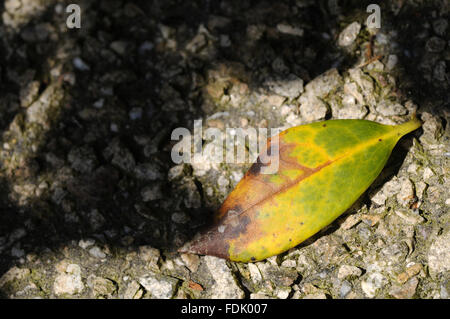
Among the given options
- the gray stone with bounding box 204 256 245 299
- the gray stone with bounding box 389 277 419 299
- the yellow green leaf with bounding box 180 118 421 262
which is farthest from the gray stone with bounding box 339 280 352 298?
the gray stone with bounding box 204 256 245 299

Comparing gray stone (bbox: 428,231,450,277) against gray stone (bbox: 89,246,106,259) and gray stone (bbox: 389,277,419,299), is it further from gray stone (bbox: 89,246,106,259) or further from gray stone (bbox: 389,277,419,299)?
gray stone (bbox: 89,246,106,259)

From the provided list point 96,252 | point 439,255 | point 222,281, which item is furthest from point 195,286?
point 439,255

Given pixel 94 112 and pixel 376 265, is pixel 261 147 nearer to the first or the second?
pixel 376 265

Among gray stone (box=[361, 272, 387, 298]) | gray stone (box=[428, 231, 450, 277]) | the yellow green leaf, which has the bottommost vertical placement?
gray stone (box=[361, 272, 387, 298])

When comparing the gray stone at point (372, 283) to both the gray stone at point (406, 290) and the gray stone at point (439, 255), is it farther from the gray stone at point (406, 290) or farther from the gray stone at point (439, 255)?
the gray stone at point (439, 255)

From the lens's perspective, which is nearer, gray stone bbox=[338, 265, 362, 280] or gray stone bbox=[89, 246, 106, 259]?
gray stone bbox=[338, 265, 362, 280]

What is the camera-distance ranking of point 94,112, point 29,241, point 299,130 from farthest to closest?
point 94,112 → point 29,241 → point 299,130
